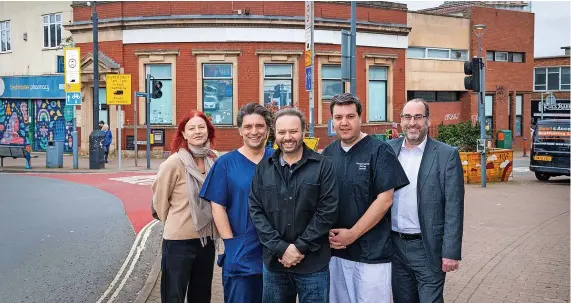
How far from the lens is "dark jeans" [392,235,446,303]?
15.1ft

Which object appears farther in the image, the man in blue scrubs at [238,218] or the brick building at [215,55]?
the brick building at [215,55]

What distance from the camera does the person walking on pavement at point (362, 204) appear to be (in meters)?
4.39

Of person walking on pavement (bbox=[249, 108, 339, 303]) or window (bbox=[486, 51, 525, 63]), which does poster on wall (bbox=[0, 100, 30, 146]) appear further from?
person walking on pavement (bbox=[249, 108, 339, 303])

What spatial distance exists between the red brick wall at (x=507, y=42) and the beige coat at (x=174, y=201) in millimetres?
32288

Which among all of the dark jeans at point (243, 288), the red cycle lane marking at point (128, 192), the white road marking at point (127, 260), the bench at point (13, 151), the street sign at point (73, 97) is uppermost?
the street sign at point (73, 97)

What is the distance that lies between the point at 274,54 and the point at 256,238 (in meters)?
23.5

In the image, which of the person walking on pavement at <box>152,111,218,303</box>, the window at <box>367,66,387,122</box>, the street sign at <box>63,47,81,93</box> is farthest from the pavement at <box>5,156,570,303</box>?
the window at <box>367,66,387,122</box>

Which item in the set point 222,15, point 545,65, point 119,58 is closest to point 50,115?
point 119,58

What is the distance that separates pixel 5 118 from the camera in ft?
113

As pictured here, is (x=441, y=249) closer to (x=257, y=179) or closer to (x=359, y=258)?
(x=359, y=258)

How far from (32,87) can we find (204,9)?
37.5 ft

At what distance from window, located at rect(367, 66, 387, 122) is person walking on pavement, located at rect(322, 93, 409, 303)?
2572cm

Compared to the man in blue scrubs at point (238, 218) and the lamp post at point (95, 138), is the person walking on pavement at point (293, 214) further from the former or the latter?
the lamp post at point (95, 138)

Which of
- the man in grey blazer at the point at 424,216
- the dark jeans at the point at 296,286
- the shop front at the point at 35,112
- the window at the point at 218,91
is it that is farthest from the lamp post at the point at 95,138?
the dark jeans at the point at 296,286
